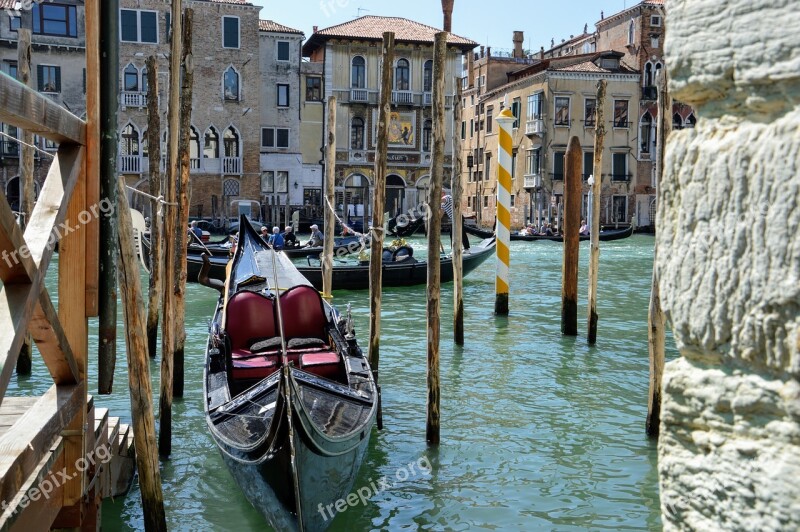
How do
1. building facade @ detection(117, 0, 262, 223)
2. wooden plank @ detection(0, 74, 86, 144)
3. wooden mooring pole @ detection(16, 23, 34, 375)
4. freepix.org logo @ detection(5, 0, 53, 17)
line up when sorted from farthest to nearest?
building facade @ detection(117, 0, 262, 223), freepix.org logo @ detection(5, 0, 53, 17), wooden mooring pole @ detection(16, 23, 34, 375), wooden plank @ detection(0, 74, 86, 144)

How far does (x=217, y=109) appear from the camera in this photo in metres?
23.8

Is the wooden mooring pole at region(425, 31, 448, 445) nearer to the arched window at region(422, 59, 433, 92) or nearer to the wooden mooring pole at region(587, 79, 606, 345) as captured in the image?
the wooden mooring pole at region(587, 79, 606, 345)

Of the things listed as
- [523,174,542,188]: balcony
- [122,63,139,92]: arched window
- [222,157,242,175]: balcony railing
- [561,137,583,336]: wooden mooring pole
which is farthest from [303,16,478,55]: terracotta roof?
[561,137,583,336]: wooden mooring pole

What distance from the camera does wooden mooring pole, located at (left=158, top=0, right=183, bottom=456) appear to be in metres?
4.18

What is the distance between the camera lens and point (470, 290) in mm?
11586

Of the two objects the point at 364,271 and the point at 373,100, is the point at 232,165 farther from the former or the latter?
the point at 364,271

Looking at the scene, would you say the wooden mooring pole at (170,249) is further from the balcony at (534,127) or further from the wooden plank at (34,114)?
the balcony at (534,127)

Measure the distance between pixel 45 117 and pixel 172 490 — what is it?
250 centimetres

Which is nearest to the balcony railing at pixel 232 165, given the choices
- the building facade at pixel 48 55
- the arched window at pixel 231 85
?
the arched window at pixel 231 85

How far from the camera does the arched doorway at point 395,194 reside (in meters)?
25.2

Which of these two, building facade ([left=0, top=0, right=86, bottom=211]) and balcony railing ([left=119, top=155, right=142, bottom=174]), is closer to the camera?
building facade ([left=0, top=0, right=86, bottom=211])

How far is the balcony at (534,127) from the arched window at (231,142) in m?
8.92

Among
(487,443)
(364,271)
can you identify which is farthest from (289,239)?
(487,443)

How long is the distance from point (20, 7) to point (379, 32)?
9790mm
